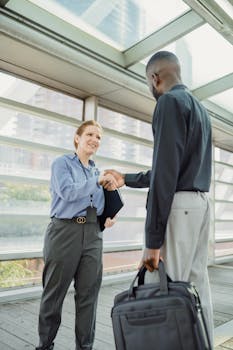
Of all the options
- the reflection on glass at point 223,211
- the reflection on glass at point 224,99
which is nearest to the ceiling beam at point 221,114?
the reflection on glass at point 224,99

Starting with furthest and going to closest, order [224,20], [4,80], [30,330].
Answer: [4,80] < [224,20] < [30,330]

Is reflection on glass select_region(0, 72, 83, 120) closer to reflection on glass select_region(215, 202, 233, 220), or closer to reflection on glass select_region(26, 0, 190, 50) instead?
reflection on glass select_region(26, 0, 190, 50)

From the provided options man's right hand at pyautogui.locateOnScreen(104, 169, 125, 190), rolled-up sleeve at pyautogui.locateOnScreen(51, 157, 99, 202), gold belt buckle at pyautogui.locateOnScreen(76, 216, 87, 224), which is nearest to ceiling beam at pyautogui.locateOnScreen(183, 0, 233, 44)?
man's right hand at pyautogui.locateOnScreen(104, 169, 125, 190)

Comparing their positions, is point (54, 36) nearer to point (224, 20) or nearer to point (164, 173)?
point (224, 20)

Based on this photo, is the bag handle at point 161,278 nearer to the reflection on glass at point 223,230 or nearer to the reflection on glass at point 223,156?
the reflection on glass at point 223,156

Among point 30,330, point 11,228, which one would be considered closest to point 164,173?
point 30,330

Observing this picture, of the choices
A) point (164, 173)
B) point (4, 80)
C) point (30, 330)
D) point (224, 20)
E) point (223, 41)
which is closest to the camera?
point (164, 173)

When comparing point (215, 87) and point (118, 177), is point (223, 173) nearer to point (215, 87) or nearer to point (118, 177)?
point (215, 87)

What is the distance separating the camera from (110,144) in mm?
4727

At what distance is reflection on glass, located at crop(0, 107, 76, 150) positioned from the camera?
3.59 m

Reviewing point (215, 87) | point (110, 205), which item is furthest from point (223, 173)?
point (110, 205)

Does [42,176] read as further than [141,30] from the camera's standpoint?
Yes

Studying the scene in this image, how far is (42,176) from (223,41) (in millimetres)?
2627

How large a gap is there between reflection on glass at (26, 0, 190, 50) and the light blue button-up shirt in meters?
1.81
